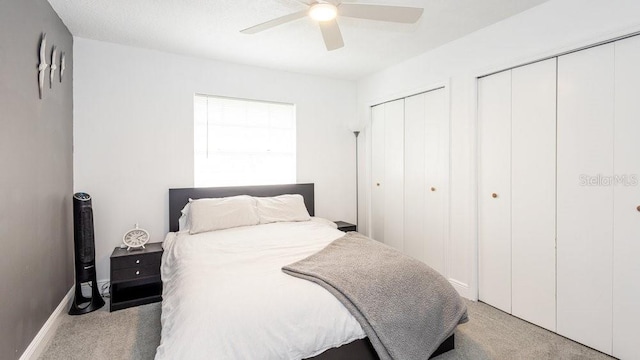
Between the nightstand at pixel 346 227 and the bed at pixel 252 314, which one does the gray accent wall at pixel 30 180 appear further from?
the nightstand at pixel 346 227

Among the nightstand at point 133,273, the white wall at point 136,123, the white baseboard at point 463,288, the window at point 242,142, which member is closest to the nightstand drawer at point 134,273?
the nightstand at point 133,273

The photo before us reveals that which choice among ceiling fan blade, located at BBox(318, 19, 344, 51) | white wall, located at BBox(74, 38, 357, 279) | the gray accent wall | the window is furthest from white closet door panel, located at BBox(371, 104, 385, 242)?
the gray accent wall

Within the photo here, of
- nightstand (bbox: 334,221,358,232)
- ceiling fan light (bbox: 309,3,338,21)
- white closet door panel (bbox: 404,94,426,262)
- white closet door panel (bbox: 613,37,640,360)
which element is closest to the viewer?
ceiling fan light (bbox: 309,3,338,21)

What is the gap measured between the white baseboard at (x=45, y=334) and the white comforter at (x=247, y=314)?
94 centimetres

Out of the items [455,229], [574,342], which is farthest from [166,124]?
[574,342]

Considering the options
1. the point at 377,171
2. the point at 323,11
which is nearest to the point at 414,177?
the point at 377,171

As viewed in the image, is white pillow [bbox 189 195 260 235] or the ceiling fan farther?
white pillow [bbox 189 195 260 235]

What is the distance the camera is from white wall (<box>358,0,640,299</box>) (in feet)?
6.91

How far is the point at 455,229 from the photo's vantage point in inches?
122

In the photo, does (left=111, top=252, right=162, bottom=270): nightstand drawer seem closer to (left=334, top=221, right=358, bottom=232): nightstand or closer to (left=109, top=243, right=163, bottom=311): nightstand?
(left=109, top=243, right=163, bottom=311): nightstand

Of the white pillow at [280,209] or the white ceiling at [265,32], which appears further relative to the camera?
the white pillow at [280,209]

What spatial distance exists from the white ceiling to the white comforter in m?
1.77

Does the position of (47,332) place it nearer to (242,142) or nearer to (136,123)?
(136,123)

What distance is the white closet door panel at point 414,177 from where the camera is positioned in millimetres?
3512
